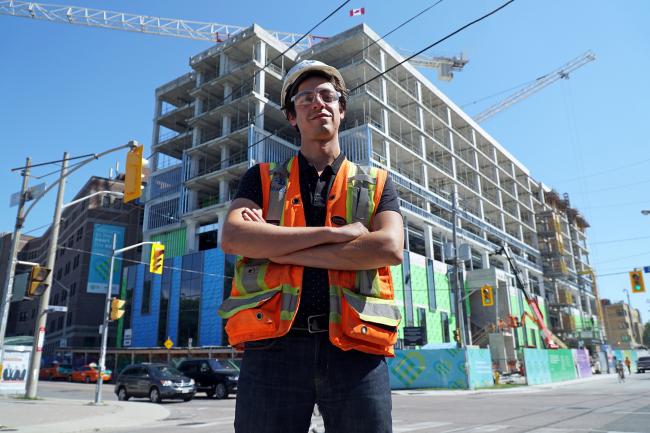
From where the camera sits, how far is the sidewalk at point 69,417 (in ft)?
34.5

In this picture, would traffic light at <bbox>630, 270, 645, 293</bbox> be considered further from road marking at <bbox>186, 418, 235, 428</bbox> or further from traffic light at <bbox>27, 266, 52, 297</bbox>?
traffic light at <bbox>27, 266, 52, 297</bbox>

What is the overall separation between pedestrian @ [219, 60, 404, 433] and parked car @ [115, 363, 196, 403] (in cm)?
1936

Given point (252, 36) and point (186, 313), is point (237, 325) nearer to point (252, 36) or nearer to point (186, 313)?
point (186, 313)

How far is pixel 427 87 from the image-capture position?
5175 centimetres

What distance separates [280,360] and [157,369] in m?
20.5

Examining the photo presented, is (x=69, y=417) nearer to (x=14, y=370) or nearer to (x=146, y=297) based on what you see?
(x=14, y=370)

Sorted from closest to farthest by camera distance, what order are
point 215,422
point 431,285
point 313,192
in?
point 313,192 < point 215,422 < point 431,285

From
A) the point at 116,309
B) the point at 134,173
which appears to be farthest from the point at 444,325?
the point at 134,173

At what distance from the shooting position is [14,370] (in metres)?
18.7

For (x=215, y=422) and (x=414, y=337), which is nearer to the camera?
(x=215, y=422)

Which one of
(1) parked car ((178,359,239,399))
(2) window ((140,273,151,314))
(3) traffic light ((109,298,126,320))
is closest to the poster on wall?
(2) window ((140,273,151,314))

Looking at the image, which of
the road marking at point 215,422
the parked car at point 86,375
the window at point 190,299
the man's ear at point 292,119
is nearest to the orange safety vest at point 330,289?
the man's ear at point 292,119

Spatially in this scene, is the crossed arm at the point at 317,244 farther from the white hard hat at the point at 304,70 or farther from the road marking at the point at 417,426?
the road marking at the point at 417,426

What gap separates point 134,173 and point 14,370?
462 inches
